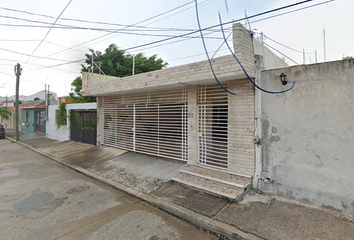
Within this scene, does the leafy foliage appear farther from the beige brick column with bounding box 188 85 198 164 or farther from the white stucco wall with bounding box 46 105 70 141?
the beige brick column with bounding box 188 85 198 164

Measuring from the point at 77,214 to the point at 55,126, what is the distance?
1252cm

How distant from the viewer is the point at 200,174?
206 inches

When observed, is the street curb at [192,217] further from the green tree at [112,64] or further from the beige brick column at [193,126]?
the green tree at [112,64]

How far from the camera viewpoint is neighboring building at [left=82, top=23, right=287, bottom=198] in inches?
185

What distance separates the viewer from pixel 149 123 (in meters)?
7.77

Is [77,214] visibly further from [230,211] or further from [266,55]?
[266,55]

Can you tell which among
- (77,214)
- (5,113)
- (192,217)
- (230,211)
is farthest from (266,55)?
(5,113)

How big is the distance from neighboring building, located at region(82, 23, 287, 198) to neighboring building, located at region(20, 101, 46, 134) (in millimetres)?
11464

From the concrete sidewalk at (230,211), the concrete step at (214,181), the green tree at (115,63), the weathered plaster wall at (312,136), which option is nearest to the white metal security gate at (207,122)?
the concrete step at (214,181)

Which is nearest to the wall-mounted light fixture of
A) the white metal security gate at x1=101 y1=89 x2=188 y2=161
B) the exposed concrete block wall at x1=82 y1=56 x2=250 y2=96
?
the exposed concrete block wall at x1=82 y1=56 x2=250 y2=96

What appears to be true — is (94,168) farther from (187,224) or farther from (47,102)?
(47,102)

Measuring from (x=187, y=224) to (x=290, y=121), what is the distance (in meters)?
3.10

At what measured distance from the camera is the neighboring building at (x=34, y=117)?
1731 centimetres

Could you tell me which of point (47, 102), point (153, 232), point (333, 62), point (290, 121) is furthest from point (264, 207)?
point (47, 102)
